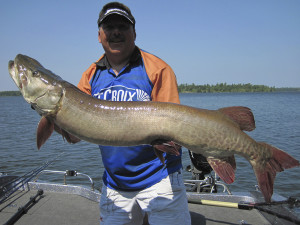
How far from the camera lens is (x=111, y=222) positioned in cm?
291

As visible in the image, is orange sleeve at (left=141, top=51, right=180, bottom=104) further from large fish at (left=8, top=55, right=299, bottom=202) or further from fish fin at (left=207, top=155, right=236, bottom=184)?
fish fin at (left=207, top=155, right=236, bottom=184)

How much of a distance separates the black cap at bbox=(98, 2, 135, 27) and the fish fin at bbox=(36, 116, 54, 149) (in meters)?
1.25

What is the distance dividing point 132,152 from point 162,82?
0.80 m

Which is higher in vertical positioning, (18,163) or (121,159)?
(121,159)

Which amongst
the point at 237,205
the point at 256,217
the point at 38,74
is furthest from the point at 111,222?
the point at 256,217

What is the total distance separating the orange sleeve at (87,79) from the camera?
120 inches

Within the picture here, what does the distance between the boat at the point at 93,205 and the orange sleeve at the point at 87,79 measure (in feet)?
6.57

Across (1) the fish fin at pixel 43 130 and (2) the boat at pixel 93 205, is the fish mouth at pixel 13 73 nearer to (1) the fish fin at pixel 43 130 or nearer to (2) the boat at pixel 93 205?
(1) the fish fin at pixel 43 130

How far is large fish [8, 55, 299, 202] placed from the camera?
235 centimetres

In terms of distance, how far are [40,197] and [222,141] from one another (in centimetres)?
402

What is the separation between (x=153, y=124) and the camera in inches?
95.0

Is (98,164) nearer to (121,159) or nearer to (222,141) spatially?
(121,159)

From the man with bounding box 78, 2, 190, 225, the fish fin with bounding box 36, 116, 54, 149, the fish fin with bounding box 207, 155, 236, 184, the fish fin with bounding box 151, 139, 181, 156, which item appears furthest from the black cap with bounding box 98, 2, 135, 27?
the fish fin with bounding box 207, 155, 236, 184

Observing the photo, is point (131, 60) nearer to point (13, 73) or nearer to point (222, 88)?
point (13, 73)
